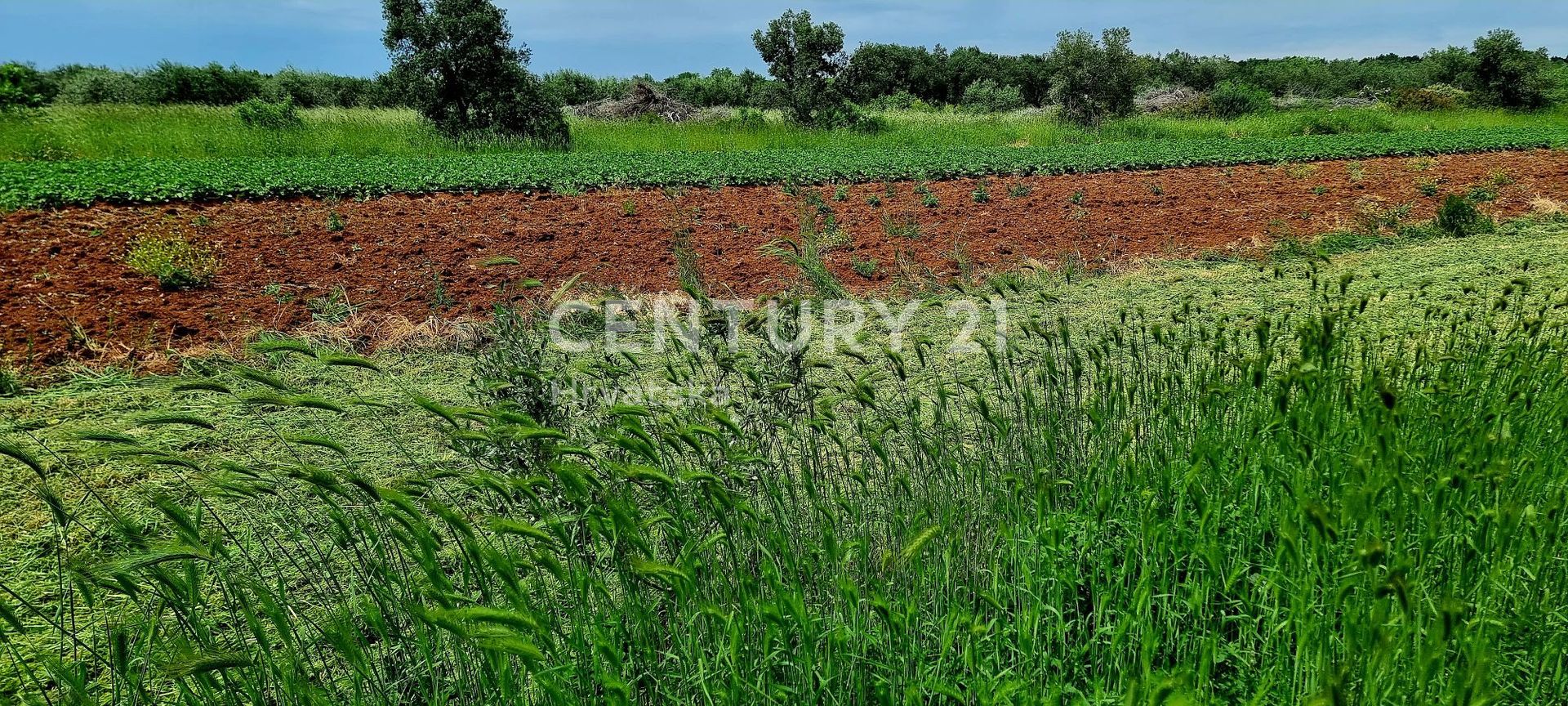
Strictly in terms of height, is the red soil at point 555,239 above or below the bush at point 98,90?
below

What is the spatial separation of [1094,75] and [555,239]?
72.6 ft

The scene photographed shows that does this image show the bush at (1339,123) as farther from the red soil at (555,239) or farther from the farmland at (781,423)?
the red soil at (555,239)

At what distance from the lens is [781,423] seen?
98.3 inches

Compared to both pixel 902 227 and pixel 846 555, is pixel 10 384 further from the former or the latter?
pixel 902 227

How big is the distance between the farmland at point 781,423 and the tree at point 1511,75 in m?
28.9

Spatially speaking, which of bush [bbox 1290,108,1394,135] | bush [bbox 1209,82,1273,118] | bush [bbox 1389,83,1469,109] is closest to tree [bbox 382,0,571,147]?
bush [bbox 1290,108,1394,135]

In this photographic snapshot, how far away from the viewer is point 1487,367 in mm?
3857

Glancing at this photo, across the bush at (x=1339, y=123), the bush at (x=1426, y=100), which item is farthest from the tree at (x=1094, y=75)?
the bush at (x=1426, y=100)

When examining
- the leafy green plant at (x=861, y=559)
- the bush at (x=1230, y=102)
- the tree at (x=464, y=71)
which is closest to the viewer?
the leafy green plant at (x=861, y=559)

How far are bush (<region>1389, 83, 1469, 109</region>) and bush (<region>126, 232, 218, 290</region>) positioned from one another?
133 feet

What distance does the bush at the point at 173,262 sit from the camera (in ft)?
23.1

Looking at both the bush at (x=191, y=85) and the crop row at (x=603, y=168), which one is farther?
the bush at (x=191, y=85)

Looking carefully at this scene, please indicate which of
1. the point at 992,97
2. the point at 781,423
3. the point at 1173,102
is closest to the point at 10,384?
the point at 781,423

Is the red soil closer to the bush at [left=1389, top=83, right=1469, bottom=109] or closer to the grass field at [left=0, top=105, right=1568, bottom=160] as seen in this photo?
the grass field at [left=0, top=105, right=1568, bottom=160]
